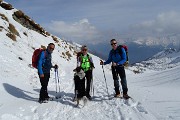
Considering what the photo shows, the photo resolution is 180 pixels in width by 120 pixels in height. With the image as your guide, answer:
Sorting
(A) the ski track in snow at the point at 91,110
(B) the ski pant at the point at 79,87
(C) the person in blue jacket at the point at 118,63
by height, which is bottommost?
(A) the ski track in snow at the point at 91,110

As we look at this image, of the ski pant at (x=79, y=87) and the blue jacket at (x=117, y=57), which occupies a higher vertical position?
the blue jacket at (x=117, y=57)

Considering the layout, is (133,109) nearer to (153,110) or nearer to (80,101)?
(153,110)

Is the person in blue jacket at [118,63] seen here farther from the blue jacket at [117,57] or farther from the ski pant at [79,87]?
the ski pant at [79,87]

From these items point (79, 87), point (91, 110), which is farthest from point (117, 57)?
point (91, 110)

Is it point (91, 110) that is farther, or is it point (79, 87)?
point (79, 87)

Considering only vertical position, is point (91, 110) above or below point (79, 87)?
below

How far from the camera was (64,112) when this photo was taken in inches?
446

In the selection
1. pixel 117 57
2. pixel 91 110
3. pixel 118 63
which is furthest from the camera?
pixel 117 57

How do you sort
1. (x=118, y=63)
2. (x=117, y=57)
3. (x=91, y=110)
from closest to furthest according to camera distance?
(x=91, y=110) < (x=118, y=63) < (x=117, y=57)

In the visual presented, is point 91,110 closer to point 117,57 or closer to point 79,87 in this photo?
point 79,87

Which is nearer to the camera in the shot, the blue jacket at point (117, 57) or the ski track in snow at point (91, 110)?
the ski track in snow at point (91, 110)

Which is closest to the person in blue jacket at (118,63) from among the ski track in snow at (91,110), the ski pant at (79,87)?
the ski track in snow at (91,110)

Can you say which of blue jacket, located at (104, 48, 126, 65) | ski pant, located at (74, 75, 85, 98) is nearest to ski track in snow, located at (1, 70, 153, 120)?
ski pant, located at (74, 75, 85, 98)

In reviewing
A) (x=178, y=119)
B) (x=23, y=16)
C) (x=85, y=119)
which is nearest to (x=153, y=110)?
(x=178, y=119)
